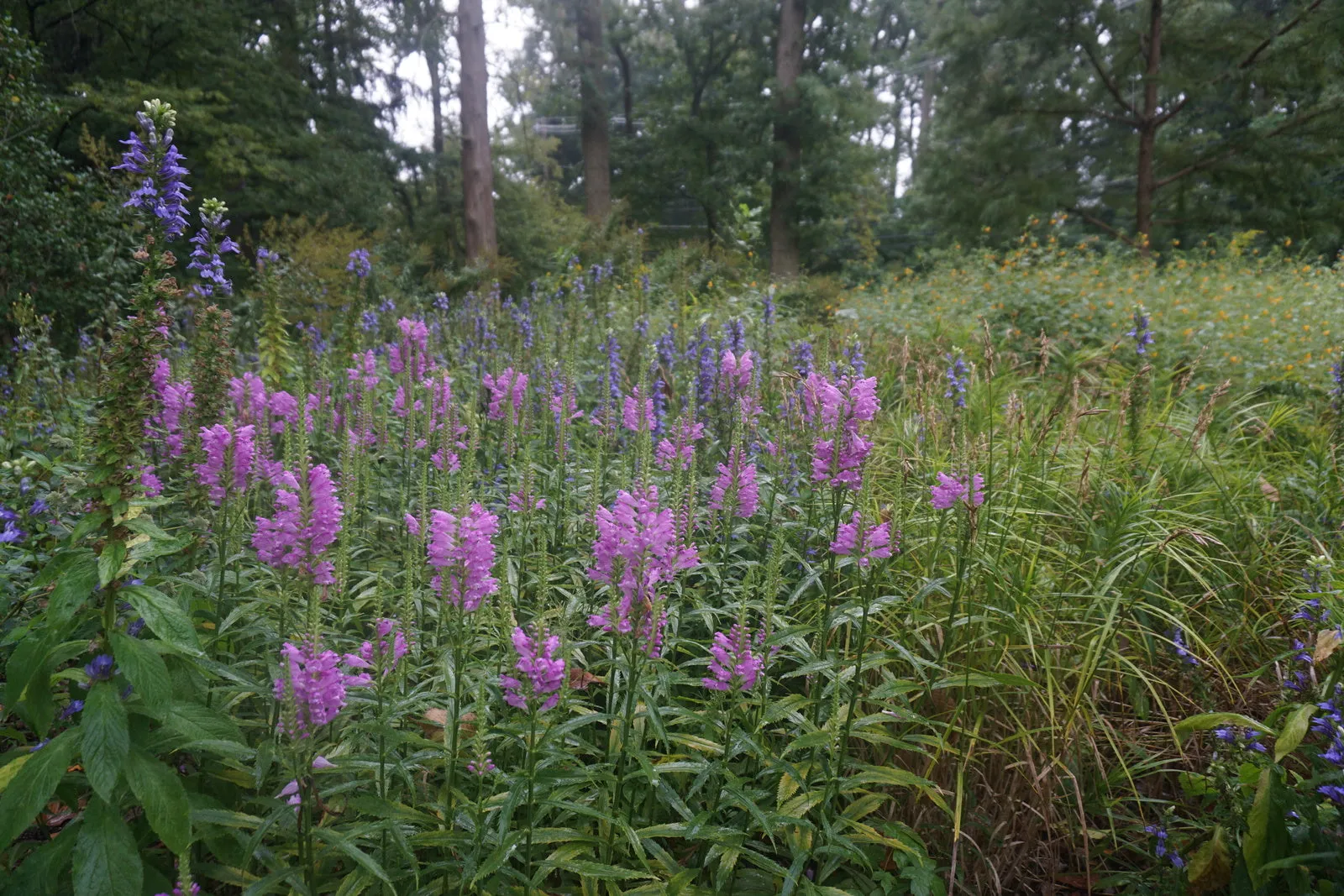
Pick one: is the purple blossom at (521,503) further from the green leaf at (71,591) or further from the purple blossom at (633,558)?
the green leaf at (71,591)

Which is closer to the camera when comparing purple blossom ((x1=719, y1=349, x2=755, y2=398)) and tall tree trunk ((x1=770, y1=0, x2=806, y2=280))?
purple blossom ((x1=719, y1=349, x2=755, y2=398))

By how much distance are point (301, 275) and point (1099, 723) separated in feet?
22.4

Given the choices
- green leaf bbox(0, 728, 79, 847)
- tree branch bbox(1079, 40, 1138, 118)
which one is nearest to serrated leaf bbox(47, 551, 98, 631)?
green leaf bbox(0, 728, 79, 847)

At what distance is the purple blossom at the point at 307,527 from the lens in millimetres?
1547

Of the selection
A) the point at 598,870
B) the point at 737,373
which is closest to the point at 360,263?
the point at 737,373

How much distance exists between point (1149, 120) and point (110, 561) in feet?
47.7

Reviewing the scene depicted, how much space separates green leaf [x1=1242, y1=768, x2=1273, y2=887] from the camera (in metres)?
1.74

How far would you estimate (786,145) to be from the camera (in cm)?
1909

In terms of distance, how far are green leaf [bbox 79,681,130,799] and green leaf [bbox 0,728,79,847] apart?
5 centimetres

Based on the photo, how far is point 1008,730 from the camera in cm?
236

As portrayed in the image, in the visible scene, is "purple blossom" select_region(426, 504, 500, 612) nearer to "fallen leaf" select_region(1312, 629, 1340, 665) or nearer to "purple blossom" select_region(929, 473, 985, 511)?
"purple blossom" select_region(929, 473, 985, 511)

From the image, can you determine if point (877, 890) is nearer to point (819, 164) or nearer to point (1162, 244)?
point (1162, 244)

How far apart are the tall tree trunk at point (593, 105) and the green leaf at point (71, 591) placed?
18.8 m

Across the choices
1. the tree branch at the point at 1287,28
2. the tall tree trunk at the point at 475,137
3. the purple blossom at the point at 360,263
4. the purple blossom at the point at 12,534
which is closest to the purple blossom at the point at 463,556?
the purple blossom at the point at 12,534
